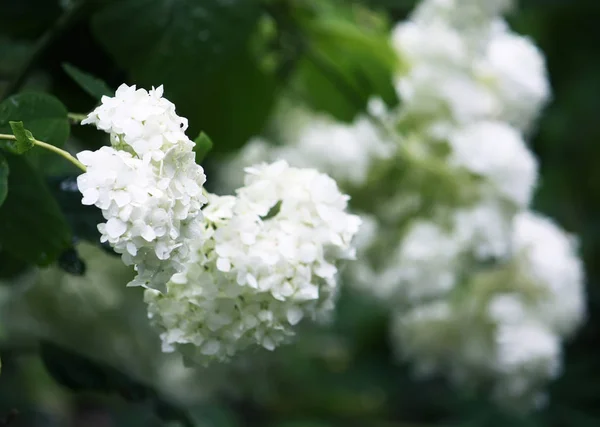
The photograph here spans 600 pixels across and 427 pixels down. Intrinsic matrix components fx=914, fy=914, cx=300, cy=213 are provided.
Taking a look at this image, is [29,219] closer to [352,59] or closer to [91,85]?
[91,85]

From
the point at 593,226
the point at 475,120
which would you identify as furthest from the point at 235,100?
the point at 593,226

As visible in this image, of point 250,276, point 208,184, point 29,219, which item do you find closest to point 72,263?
point 29,219

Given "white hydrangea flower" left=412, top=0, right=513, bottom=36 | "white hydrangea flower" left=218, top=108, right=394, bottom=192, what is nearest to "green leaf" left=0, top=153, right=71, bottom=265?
"white hydrangea flower" left=218, top=108, right=394, bottom=192

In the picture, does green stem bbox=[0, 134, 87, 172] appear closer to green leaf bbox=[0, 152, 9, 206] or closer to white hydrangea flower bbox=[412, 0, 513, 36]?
green leaf bbox=[0, 152, 9, 206]

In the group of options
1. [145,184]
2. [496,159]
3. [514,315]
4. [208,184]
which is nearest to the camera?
[145,184]

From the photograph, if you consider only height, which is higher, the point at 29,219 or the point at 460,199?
the point at 460,199

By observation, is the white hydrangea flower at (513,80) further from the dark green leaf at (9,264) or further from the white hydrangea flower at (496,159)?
the dark green leaf at (9,264)

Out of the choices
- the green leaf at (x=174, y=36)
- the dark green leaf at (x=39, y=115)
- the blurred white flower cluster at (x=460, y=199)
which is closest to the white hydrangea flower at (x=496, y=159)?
the blurred white flower cluster at (x=460, y=199)
